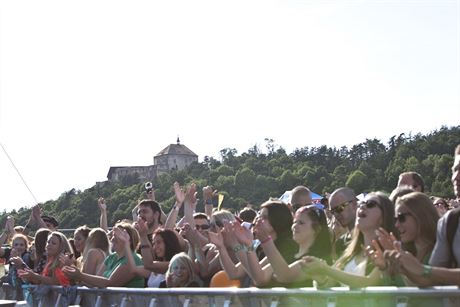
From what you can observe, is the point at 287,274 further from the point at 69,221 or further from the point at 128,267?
the point at 69,221

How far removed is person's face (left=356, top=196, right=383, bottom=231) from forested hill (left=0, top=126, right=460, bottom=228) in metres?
71.8

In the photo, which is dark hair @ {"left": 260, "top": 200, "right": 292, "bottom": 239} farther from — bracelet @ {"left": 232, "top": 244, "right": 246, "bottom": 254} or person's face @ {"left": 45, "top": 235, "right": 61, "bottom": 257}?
person's face @ {"left": 45, "top": 235, "right": 61, "bottom": 257}

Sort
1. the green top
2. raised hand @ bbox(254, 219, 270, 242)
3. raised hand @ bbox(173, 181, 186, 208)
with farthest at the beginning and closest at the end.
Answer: raised hand @ bbox(173, 181, 186, 208) < the green top < raised hand @ bbox(254, 219, 270, 242)

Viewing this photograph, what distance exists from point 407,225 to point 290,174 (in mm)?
119739

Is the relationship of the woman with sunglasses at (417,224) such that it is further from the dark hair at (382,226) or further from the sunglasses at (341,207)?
the sunglasses at (341,207)

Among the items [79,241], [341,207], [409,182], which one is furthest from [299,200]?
[79,241]

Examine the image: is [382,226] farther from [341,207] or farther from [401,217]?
[341,207]

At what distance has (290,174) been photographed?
126 m

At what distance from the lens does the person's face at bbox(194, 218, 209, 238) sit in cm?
1053

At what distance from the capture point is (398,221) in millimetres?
6629

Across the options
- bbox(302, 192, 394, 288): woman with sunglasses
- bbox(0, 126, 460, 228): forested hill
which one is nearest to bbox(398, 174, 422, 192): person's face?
bbox(302, 192, 394, 288): woman with sunglasses

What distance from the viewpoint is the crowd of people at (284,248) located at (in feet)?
20.4

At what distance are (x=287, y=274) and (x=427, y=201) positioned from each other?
3.65 feet

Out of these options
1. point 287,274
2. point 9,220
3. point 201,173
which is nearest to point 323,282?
point 287,274
